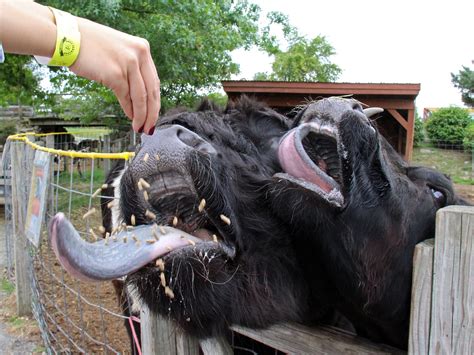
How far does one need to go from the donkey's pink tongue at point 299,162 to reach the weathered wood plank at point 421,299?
1.06 ft

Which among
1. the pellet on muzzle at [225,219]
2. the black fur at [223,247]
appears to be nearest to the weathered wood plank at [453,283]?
the black fur at [223,247]

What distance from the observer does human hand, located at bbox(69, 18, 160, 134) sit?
50.6 inches

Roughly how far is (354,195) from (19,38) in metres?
1.07

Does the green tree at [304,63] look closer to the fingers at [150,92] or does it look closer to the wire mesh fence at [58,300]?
the wire mesh fence at [58,300]

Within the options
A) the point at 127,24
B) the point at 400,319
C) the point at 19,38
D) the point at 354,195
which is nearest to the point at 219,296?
the point at 354,195

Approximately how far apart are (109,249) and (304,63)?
34883 millimetres

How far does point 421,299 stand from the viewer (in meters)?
1.26

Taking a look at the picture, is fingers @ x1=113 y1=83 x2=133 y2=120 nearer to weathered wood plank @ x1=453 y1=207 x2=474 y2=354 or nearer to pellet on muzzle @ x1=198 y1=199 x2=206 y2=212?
pellet on muzzle @ x1=198 y1=199 x2=206 y2=212

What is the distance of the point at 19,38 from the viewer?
1221mm

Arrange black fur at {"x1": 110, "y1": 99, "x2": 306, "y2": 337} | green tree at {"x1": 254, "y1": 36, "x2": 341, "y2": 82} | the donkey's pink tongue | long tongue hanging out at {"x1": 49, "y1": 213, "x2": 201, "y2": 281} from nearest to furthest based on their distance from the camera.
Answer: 1. long tongue hanging out at {"x1": 49, "y1": 213, "x2": 201, "y2": 281}
2. black fur at {"x1": 110, "y1": 99, "x2": 306, "y2": 337}
3. the donkey's pink tongue
4. green tree at {"x1": 254, "y1": 36, "x2": 341, "y2": 82}

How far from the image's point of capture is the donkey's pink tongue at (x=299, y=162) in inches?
52.6

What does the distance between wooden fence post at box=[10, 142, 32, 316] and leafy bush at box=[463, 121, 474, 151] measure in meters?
20.8

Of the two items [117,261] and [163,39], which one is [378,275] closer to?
[117,261]

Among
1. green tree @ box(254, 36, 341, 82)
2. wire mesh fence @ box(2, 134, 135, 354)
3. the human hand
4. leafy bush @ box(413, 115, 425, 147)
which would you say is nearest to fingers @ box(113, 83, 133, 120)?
the human hand
